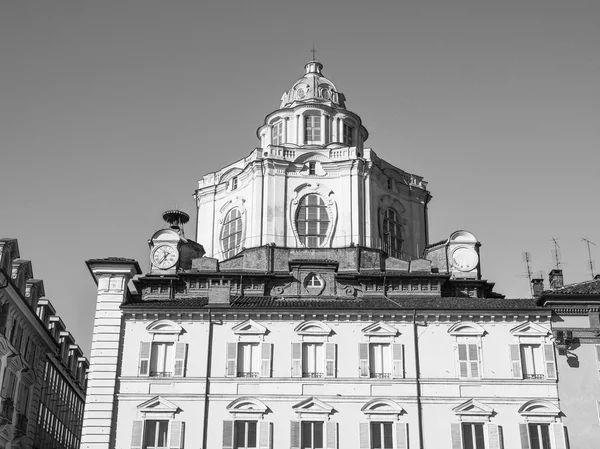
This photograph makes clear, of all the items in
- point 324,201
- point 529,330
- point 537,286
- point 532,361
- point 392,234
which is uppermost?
point 324,201

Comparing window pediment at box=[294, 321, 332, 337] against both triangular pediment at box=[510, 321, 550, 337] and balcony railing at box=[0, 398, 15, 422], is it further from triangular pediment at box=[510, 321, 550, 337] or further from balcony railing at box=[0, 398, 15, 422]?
balcony railing at box=[0, 398, 15, 422]

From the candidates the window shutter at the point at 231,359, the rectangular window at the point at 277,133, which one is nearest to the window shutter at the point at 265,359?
the window shutter at the point at 231,359

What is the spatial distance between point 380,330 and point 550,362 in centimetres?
934

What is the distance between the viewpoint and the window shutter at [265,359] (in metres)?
46.9

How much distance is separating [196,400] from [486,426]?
1536 centimetres

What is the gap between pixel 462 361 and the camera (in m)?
47.4

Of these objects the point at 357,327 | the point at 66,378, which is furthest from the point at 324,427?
the point at 66,378

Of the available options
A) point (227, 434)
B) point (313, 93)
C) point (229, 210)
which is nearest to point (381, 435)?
point (227, 434)

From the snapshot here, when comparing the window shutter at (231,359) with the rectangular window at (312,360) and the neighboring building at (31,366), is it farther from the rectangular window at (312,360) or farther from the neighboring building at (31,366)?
the neighboring building at (31,366)

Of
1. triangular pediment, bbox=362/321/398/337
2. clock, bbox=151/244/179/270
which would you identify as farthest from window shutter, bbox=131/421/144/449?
clock, bbox=151/244/179/270

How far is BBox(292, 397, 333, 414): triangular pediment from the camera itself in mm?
45875

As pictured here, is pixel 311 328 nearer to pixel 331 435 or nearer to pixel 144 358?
pixel 331 435

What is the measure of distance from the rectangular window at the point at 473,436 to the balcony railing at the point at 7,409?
25.4 m

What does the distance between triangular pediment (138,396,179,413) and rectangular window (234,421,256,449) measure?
3.44 meters
